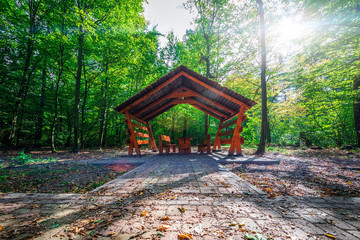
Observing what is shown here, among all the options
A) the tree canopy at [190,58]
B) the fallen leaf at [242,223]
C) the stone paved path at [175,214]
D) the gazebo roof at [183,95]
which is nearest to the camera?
the stone paved path at [175,214]

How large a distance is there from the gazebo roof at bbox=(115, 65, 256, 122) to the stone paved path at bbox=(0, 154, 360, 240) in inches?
173

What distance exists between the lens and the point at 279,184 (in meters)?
3.10

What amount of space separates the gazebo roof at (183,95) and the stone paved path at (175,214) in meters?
4.39

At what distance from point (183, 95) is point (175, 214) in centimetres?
601

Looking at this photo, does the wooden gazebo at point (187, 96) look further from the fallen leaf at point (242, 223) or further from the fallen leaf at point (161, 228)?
the fallen leaf at point (161, 228)

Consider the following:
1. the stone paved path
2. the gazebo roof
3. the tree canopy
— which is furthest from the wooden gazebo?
the stone paved path

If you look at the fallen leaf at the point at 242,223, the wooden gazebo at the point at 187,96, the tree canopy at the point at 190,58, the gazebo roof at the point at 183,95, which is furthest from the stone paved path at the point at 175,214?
the tree canopy at the point at 190,58

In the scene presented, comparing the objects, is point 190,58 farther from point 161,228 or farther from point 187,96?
point 161,228

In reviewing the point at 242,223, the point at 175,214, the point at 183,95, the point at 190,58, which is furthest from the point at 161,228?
the point at 190,58

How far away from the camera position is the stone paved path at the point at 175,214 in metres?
1.41

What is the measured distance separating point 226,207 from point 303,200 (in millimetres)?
1410

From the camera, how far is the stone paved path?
4.64ft

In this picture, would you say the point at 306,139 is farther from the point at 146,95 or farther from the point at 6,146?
the point at 6,146

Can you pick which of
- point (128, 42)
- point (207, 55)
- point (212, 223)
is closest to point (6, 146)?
point (128, 42)
